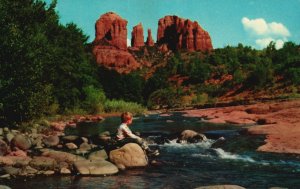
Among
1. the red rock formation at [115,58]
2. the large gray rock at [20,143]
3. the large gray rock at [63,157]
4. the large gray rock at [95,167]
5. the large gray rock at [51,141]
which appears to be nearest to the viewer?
the large gray rock at [95,167]

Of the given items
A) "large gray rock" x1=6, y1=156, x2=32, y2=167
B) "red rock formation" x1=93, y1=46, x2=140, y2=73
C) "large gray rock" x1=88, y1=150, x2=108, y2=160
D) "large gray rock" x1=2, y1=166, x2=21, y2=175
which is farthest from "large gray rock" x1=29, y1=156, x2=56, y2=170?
"red rock formation" x1=93, y1=46, x2=140, y2=73

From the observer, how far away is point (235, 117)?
38344 mm

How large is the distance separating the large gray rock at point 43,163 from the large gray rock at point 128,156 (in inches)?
81.1

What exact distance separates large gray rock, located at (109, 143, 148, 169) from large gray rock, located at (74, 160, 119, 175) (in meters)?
0.78

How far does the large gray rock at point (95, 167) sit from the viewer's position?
42.9 feet

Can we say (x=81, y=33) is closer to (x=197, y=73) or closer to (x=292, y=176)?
(x=292, y=176)

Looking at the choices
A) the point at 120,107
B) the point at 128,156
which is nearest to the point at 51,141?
the point at 128,156

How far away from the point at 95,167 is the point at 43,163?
1824mm

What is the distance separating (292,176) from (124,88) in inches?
2722

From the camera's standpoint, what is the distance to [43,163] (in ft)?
44.9

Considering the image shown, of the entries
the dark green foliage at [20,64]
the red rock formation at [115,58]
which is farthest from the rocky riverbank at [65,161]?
the red rock formation at [115,58]

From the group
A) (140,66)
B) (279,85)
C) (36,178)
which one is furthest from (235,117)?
(140,66)

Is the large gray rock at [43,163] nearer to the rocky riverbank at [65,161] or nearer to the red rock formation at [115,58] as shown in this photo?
the rocky riverbank at [65,161]

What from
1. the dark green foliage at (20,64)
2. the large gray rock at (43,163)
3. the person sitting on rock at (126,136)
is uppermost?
the dark green foliage at (20,64)
